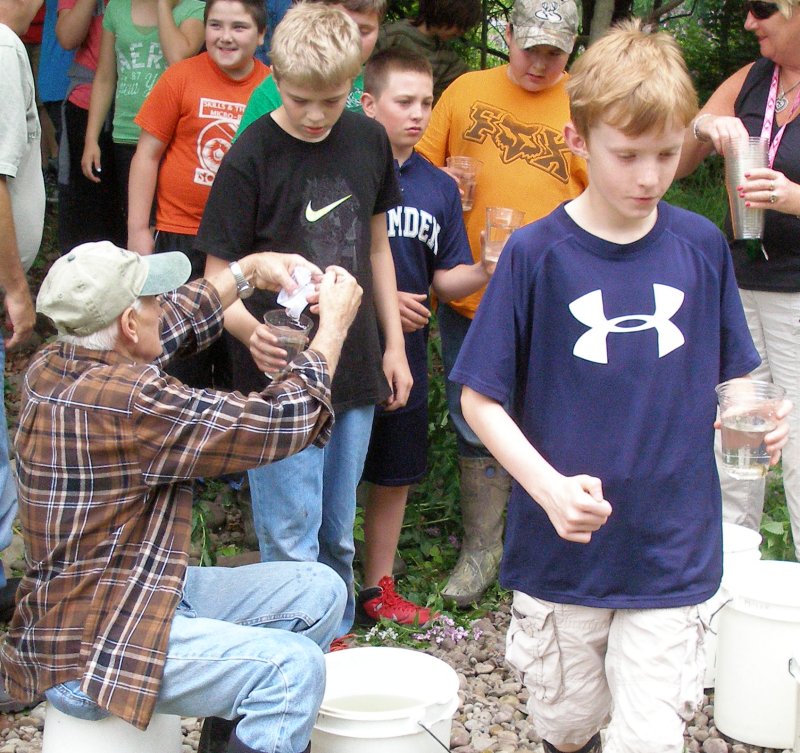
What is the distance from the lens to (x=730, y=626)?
3424 millimetres

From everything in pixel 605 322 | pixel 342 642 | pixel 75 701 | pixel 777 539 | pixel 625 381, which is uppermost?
pixel 605 322

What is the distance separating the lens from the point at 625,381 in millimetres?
2408

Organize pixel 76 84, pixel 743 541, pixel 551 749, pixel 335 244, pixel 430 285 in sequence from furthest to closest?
pixel 76 84, pixel 430 285, pixel 743 541, pixel 335 244, pixel 551 749

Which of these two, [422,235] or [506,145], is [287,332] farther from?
[506,145]

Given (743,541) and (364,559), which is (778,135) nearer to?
(743,541)

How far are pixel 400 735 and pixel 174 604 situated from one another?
0.62 meters

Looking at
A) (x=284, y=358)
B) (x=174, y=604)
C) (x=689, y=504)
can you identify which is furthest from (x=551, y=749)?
(x=284, y=358)

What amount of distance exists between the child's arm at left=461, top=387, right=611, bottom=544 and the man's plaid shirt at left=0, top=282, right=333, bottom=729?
18.2 inches

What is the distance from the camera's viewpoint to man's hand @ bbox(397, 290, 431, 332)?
3.92 meters

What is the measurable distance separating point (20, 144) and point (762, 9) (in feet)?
8.14

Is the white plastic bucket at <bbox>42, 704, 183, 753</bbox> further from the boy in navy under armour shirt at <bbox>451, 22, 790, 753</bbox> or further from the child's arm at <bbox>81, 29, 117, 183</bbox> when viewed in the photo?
the child's arm at <bbox>81, 29, 117, 183</bbox>

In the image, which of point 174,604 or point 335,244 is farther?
point 335,244

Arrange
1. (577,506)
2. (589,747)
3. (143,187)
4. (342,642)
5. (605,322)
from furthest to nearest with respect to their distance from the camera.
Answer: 1. (143,187)
2. (342,642)
3. (589,747)
4. (605,322)
5. (577,506)

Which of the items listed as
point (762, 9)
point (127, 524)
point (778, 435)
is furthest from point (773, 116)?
point (127, 524)
